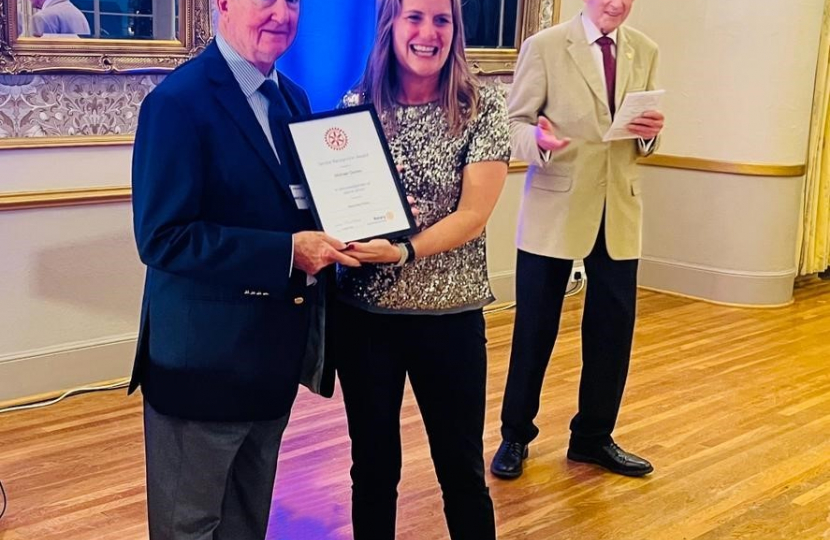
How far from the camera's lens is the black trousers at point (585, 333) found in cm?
316

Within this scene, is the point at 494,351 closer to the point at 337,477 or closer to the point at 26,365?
the point at 337,477

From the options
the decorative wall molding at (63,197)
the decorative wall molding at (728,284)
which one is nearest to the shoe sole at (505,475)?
the decorative wall molding at (63,197)

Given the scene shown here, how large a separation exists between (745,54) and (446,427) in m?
4.12

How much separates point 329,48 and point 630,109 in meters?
1.83

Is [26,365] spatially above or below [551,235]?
below

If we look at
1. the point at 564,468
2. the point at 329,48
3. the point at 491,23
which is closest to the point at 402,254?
the point at 564,468

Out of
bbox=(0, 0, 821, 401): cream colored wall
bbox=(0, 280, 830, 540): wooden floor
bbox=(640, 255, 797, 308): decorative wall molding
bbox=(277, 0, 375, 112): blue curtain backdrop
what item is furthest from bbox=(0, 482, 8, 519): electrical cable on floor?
bbox=(640, 255, 797, 308): decorative wall molding

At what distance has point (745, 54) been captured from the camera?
5539mm

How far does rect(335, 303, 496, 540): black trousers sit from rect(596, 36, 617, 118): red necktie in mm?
1202

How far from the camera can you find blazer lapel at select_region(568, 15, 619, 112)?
3.04m

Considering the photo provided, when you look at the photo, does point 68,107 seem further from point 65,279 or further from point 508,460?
point 508,460

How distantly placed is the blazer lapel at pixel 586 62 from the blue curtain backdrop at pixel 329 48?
1.45 meters

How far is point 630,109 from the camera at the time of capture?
2941 millimetres

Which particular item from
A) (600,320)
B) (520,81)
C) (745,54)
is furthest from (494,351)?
(745,54)
